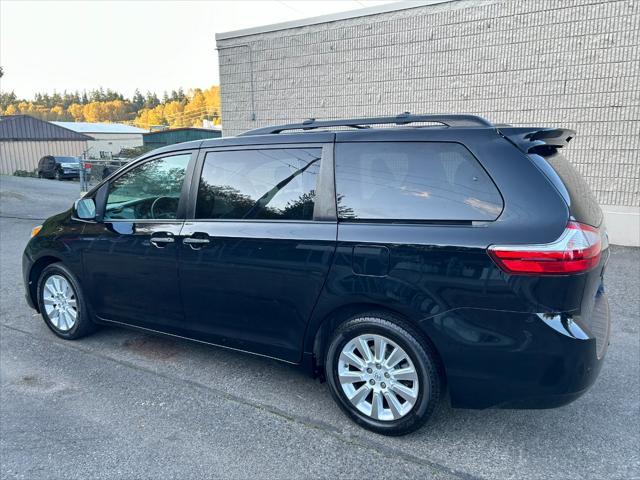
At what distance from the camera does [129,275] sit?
397cm

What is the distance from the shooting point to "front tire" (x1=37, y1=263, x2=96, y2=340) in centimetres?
439

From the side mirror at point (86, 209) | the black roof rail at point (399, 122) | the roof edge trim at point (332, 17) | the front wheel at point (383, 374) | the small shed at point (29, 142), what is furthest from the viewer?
the small shed at point (29, 142)

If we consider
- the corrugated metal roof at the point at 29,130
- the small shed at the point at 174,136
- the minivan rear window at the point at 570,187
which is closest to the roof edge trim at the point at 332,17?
the minivan rear window at the point at 570,187

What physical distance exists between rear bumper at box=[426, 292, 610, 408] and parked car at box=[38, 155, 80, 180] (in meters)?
30.2

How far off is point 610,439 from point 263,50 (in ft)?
34.2

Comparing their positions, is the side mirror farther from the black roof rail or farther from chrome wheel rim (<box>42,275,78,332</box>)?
the black roof rail

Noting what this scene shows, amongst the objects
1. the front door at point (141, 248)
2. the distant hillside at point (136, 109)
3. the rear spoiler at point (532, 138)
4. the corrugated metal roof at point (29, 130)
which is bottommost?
the front door at point (141, 248)

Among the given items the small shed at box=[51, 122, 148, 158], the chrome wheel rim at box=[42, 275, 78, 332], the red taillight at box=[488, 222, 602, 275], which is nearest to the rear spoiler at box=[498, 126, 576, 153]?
the red taillight at box=[488, 222, 602, 275]

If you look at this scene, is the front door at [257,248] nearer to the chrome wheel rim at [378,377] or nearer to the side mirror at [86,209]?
the chrome wheel rim at [378,377]

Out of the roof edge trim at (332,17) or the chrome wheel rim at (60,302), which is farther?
the roof edge trim at (332,17)

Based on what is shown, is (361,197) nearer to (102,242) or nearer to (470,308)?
(470,308)

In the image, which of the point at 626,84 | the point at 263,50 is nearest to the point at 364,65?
the point at 263,50

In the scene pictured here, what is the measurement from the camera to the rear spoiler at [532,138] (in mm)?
2719

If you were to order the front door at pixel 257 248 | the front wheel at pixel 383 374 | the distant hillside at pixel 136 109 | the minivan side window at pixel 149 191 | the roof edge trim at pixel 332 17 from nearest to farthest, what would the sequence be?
the front wheel at pixel 383 374 < the front door at pixel 257 248 < the minivan side window at pixel 149 191 < the roof edge trim at pixel 332 17 < the distant hillside at pixel 136 109
